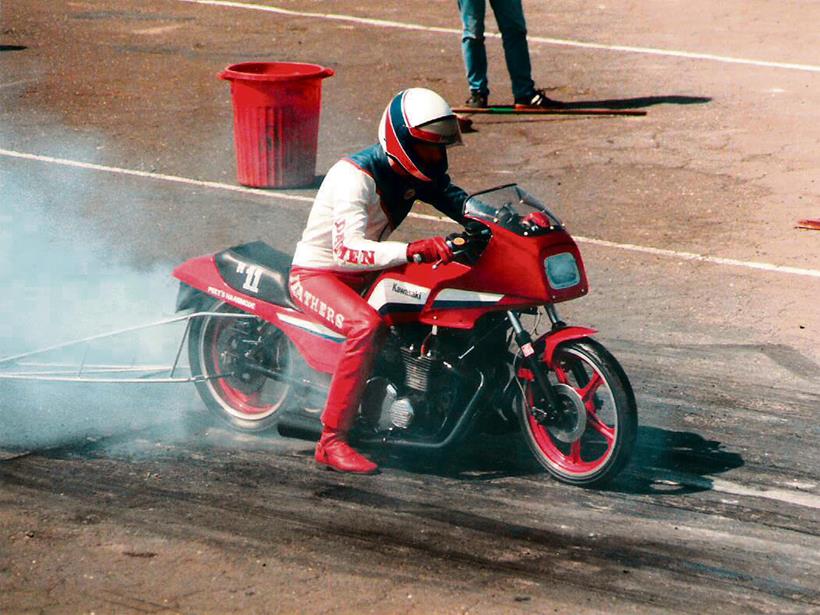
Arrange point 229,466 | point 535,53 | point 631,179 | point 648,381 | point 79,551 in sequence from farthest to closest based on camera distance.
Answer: point 535,53 → point 631,179 → point 648,381 → point 229,466 → point 79,551

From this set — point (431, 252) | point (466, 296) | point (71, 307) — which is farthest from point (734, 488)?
point (71, 307)

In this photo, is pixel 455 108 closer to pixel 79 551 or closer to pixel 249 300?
pixel 249 300

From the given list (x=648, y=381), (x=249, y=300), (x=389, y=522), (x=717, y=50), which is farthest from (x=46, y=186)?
(x=717, y=50)

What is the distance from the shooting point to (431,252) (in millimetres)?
6176

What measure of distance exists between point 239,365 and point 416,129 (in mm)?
1850

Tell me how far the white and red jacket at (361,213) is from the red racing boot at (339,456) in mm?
887

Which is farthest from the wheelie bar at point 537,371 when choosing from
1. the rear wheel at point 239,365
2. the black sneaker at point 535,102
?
the black sneaker at point 535,102

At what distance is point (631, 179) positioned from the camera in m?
12.9

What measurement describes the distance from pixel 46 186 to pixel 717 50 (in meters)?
10.0

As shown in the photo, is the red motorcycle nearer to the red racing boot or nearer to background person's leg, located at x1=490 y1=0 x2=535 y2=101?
the red racing boot

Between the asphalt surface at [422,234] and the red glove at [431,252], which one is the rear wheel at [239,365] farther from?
the red glove at [431,252]

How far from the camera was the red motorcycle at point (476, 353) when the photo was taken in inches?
246

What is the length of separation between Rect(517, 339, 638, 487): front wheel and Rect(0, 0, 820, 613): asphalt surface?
6.8 inches

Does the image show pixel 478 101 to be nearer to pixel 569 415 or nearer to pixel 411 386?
pixel 411 386
